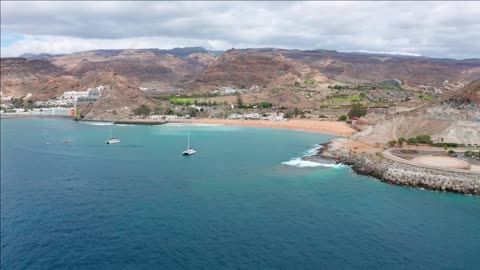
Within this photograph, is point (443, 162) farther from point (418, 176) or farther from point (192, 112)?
point (192, 112)

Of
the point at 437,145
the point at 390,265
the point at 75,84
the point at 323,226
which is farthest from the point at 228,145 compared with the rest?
the point at 75,84

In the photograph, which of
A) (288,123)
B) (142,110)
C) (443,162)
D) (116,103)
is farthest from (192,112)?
(443,162)

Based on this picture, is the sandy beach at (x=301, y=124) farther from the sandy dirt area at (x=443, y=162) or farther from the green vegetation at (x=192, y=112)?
the sandy dirt area at (x=443, y=162)

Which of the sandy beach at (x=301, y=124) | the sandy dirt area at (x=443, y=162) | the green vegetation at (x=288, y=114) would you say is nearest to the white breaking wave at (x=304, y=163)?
the sandy dirt area at (x=443, y=162)

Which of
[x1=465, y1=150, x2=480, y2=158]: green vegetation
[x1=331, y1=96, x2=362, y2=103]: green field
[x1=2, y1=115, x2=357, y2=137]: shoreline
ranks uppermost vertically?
[x1=331, y1=96, x2=362, y2=103]: green field

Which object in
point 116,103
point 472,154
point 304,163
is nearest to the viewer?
point 472,154

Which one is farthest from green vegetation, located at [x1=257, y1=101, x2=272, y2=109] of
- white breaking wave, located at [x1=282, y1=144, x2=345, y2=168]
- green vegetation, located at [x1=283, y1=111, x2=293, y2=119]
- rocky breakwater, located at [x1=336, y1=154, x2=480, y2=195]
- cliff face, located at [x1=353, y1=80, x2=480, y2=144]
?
rocky breakwater, located at [x1=336, y1=154, x2=480, y2=195]

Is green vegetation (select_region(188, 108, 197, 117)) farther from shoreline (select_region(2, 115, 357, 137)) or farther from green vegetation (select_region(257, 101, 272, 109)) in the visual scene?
green vegetation (select_region(257, 101, 272, 109))
